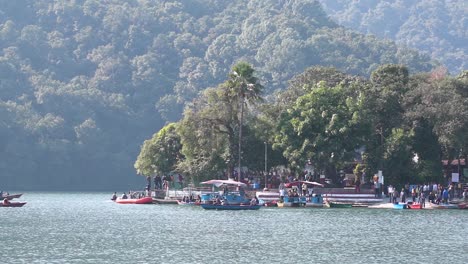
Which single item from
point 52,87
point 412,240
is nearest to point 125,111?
point 52,87

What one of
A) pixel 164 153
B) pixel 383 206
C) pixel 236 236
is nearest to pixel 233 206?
pixel 383 206

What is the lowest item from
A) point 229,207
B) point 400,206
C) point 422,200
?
point 229,207

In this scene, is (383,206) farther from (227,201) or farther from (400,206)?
(227,201)

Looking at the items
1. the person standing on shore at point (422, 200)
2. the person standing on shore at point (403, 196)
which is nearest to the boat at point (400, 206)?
the person standing on shore at point (403, 196)

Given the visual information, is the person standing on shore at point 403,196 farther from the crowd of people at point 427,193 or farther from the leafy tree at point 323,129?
the leafy tree at point 323,129

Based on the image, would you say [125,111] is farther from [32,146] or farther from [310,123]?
[310,123]

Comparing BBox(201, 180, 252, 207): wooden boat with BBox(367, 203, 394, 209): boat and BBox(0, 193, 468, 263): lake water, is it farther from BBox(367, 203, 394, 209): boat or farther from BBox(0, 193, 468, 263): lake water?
BBox(367, 203, 394, 209): boat

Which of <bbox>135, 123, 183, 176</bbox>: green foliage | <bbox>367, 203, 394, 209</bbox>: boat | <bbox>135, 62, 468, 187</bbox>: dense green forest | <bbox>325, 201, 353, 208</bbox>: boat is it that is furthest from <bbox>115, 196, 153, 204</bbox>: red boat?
<bbox>367, 203, 394, 209</bbox>: boat

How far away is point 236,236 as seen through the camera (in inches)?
2340

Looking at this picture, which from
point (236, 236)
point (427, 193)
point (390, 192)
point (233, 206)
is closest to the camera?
point (236, 236)

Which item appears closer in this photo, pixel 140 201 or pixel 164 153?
pixel 140 201

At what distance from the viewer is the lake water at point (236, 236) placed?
48.9m

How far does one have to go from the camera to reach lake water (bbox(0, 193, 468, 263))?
48906 mm

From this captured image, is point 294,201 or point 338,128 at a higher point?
point 338,128
